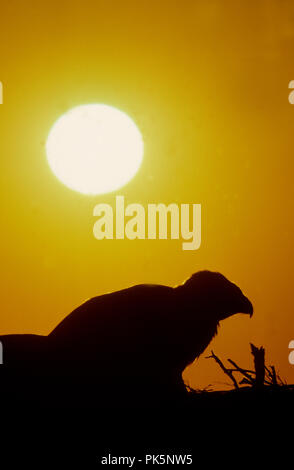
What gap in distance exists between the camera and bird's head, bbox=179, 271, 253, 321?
914 cm

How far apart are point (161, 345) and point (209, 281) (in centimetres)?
104

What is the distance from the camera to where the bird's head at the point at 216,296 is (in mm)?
9141

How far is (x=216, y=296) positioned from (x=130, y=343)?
1.29 m

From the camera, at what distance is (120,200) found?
46.4ft

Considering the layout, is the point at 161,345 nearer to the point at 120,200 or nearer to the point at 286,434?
the point at 286,434

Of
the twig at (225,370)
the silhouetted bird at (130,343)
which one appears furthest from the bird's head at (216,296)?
the twig at (225,370)

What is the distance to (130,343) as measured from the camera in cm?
867

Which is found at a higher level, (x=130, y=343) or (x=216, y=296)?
(x=216, y=296)

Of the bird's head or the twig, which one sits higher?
the bird's head

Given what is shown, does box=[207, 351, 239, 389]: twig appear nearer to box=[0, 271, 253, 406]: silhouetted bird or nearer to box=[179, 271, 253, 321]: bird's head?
box=[0, 271, 253, 406]: silhouetted bird

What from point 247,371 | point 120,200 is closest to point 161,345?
point 247,371

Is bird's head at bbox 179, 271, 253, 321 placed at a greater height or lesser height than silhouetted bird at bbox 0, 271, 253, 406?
greater

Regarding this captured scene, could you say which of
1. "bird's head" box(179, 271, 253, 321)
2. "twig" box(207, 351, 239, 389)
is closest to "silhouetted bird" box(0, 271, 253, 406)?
"bird's head" box(179, 271, 253, 321)

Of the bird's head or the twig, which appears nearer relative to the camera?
the twig
